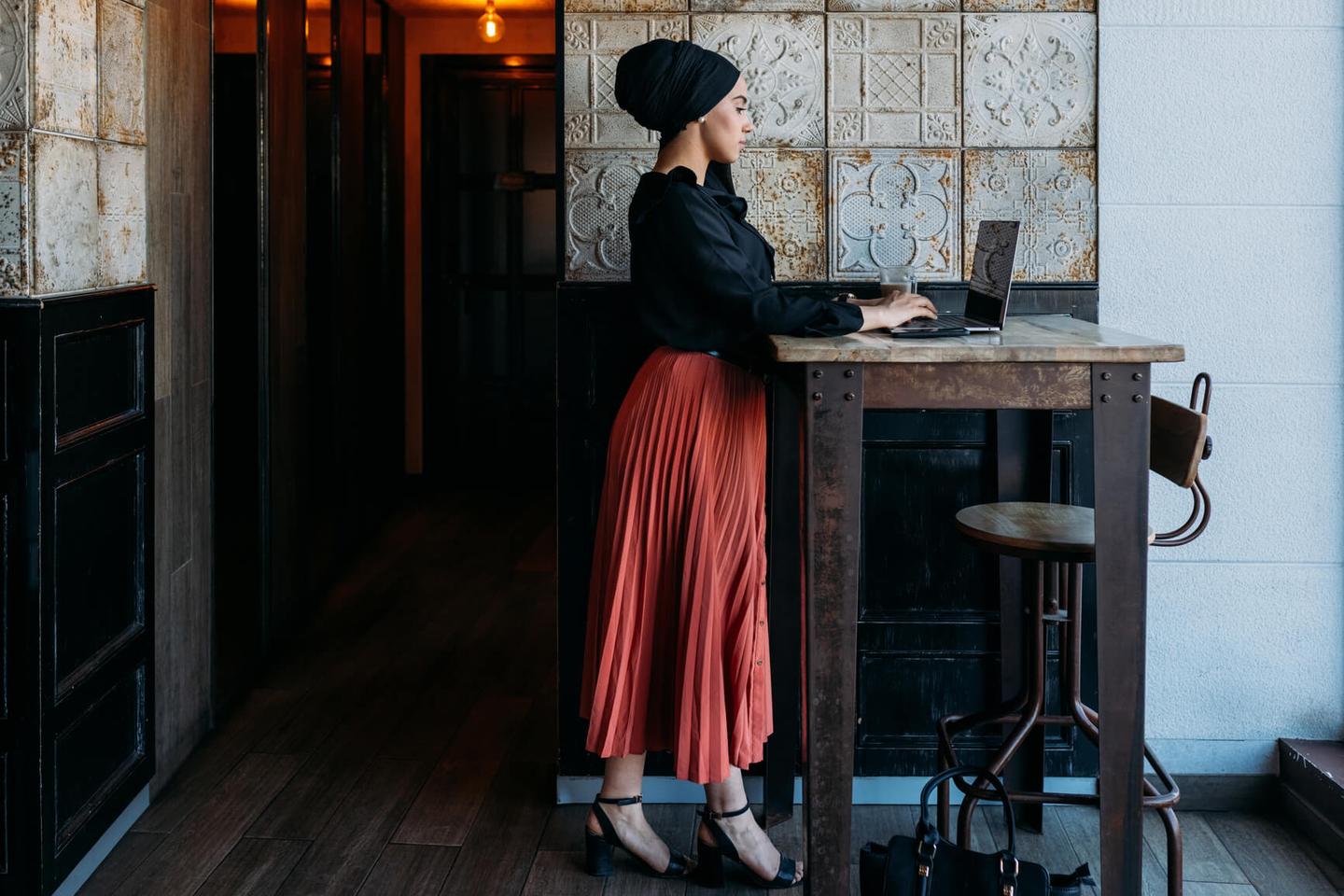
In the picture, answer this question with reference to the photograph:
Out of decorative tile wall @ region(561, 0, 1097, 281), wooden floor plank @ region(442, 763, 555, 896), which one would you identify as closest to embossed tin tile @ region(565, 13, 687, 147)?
decorative tile wall @ region(561, 0, 1097, 281)

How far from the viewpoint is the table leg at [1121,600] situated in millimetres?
2238

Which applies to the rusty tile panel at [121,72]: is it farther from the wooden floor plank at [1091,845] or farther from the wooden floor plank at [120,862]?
the wooden floor plank at [1091,845]

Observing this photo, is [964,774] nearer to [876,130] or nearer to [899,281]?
[899,281]

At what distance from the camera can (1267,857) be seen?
115 inches

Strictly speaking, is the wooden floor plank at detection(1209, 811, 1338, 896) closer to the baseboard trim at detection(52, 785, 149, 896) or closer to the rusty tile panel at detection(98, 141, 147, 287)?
the baseboard trim at detection(52, 785, 149, 896)

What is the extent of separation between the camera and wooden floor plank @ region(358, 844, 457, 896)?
273 centimetres

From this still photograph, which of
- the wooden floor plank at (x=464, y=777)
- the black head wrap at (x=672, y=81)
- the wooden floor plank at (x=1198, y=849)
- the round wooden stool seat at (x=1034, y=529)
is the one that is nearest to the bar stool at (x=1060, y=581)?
the round wooden stool seat at (x=1034, y=529)

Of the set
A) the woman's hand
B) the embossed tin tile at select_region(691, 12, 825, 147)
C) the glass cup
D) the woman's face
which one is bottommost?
the woman's hand

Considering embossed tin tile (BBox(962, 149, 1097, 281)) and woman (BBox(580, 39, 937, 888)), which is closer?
woman (BBox(580, 39, 937, 888))

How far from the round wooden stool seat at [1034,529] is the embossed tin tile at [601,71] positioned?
116cm

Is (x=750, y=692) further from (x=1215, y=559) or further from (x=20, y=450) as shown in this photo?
(x=20, y=450)

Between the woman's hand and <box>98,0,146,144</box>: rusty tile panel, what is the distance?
1632 mm

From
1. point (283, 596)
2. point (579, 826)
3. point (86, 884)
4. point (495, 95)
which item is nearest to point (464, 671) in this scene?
point (283, 596)

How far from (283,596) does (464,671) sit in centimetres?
76
